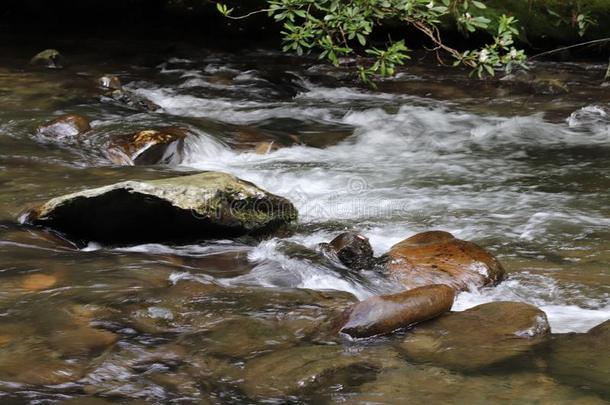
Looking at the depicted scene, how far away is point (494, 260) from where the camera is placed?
4.82m

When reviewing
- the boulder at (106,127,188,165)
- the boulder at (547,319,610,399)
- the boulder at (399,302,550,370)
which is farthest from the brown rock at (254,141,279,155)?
the boulder at (547,319,610,399)

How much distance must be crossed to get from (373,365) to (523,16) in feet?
31.9

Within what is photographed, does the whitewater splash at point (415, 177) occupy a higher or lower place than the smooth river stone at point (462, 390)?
lower

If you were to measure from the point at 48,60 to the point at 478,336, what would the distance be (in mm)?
10269

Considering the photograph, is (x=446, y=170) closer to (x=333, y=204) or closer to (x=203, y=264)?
(x=333, y=204)

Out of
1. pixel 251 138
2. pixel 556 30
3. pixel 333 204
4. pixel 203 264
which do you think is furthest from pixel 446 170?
pixel 556 30

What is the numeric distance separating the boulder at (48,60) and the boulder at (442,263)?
8.65 m

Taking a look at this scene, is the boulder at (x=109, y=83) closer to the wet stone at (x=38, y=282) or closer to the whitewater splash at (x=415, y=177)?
the whitewater splash at (x=415, y=177)

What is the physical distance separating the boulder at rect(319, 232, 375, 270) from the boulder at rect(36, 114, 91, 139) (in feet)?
13.4

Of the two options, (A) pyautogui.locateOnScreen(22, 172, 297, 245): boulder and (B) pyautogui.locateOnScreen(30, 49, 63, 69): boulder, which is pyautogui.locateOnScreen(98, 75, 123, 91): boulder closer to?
(B) pyautogui.locateOnScreen(30, 49, 63, 69): boulder

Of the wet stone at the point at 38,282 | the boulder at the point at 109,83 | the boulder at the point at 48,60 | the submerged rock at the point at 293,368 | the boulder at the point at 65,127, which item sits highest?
the boulder at the point at 48,60

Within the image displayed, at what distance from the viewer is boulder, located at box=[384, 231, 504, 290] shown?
4648mm

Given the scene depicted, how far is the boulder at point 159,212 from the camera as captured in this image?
504cm

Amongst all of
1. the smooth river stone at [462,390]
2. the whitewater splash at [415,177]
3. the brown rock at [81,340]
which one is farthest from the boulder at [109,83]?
the smooth river stone at [462,390]
